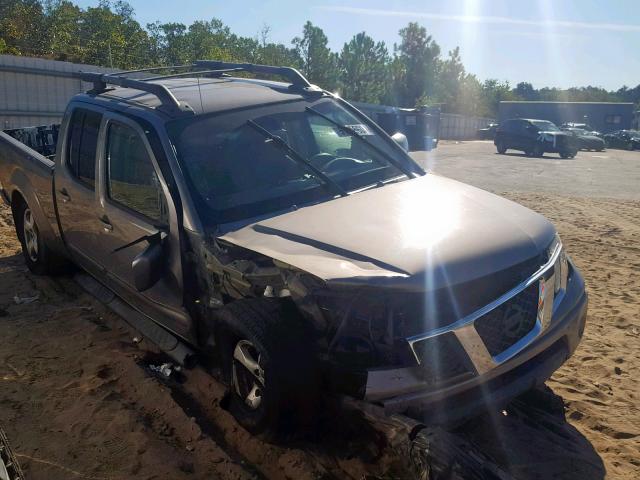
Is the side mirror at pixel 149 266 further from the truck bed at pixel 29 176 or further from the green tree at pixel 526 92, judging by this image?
the green tree at pixel 526 92

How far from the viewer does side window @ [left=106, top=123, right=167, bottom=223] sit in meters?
3.78

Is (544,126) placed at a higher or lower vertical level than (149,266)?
higher

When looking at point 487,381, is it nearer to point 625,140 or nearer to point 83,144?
point 83,144

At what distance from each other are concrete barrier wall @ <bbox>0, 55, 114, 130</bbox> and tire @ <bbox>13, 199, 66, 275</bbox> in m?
11.9

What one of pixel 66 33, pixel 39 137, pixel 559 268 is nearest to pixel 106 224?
pixel 559 268

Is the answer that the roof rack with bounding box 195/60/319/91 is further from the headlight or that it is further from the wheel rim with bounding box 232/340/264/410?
the wheel rim with bounding box 232/340/264/410

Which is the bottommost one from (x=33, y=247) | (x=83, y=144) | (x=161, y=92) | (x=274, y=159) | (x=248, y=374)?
(x=248, y=374)

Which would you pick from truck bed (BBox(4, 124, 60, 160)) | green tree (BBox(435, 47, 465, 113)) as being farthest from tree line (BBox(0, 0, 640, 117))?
truck bed (BBox(4, 124, 60, 160))

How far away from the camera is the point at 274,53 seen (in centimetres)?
5481

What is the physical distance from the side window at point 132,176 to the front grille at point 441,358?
1.79 meters

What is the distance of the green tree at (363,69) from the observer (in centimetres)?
6444

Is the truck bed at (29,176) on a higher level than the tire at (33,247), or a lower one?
higher

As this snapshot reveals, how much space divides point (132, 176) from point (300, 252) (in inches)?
64.8

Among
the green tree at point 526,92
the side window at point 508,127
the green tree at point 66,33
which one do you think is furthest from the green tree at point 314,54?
the green tree at point 526,92
